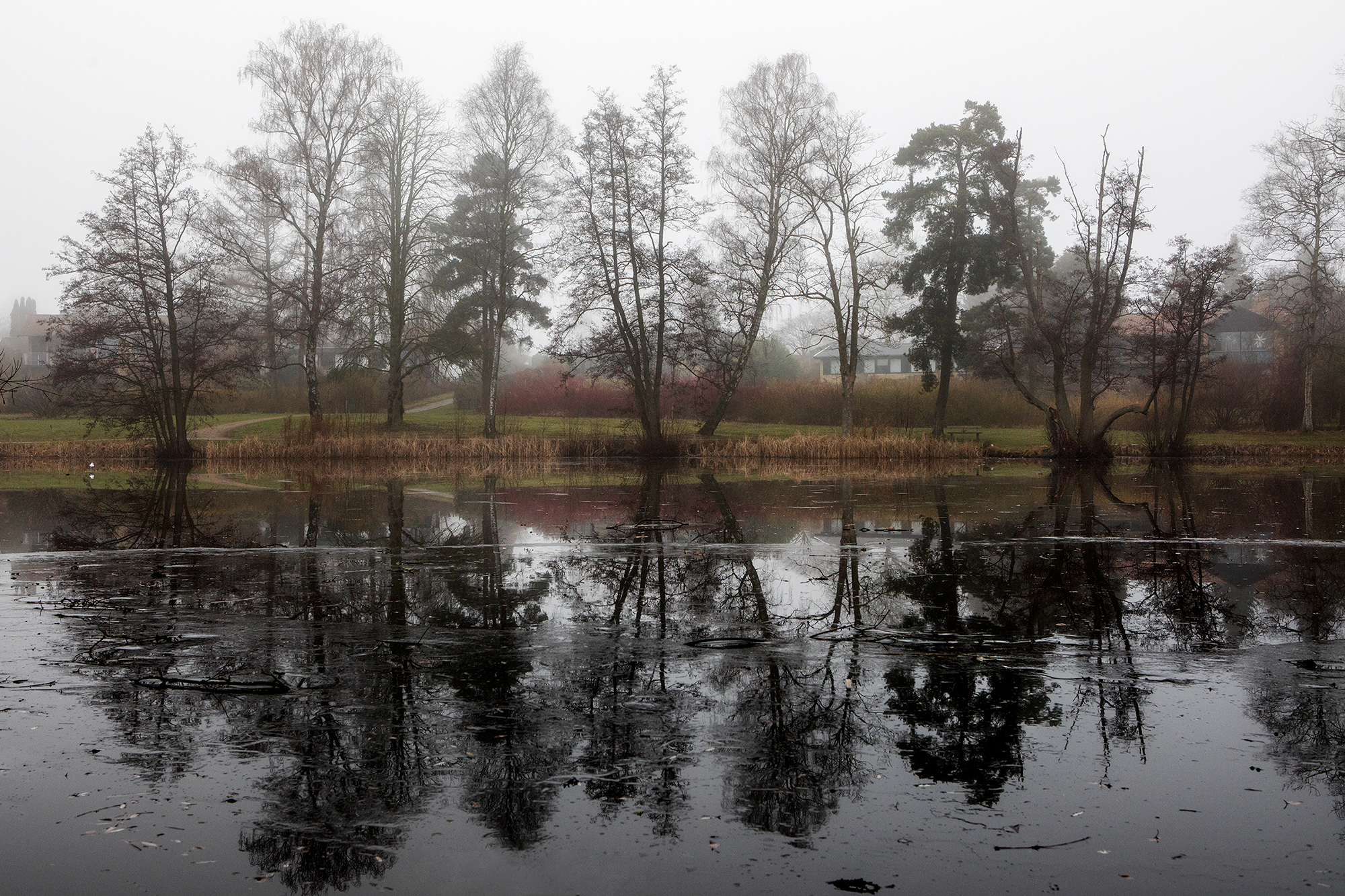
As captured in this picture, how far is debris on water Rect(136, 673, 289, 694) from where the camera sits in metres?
5.07

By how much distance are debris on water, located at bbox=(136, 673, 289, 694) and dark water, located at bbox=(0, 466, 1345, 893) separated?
3 cm

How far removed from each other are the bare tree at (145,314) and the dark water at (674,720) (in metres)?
20.5

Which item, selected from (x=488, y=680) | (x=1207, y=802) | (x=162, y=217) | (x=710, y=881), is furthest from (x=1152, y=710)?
(x=162, y=217)

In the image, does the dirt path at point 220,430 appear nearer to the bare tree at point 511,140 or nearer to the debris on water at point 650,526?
the bare tree at point 511,140

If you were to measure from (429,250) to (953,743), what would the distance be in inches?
1307

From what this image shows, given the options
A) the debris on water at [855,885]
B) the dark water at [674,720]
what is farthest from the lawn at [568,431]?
the debris on water at [855,885]

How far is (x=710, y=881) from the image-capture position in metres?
3.12

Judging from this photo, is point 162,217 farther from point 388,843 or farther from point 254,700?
point 388,843

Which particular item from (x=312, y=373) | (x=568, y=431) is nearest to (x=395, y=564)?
(x=568, y=431)

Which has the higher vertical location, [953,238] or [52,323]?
[953,238]

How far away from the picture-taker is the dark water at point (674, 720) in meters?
3.29

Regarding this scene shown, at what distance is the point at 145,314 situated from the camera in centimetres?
2795

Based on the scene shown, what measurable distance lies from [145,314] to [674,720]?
28.2 meters

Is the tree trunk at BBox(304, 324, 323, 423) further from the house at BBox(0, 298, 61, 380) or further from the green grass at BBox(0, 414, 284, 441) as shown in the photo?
the house at BBox(0, 298, 61, 380)
